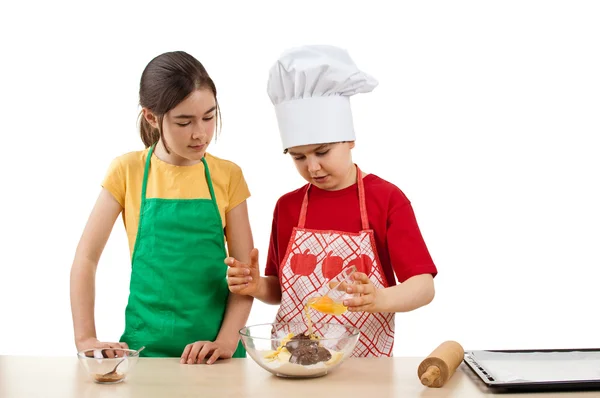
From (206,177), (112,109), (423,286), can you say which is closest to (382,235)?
(423,286)

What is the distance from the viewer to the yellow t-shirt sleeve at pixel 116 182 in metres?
1.76

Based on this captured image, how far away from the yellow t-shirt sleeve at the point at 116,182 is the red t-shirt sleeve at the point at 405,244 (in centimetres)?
60

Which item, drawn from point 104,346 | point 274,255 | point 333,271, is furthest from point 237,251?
point 104,346

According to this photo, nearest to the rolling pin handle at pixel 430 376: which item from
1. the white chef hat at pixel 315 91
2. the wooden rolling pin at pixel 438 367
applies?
the wooden rolling pin at pixel 438 367

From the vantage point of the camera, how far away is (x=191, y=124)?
1.66 m

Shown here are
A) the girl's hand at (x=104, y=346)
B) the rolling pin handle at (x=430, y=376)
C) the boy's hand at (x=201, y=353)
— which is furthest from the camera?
the boy's hand at (x=201, y=353)

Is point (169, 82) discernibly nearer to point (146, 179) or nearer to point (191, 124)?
point (191, 124)

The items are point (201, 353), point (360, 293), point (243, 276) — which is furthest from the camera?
point (243, 276)

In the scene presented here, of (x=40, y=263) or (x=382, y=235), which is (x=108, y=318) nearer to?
(x=40, y=263)

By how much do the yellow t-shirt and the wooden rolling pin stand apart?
639 mm

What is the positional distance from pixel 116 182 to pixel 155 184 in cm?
9

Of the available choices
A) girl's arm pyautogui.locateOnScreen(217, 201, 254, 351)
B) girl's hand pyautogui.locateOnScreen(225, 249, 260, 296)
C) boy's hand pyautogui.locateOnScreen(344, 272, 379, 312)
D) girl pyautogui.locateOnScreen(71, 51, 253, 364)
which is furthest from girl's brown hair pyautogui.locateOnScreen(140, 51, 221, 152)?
boy's hand pyautogui.locateOnScreen(344, 272, 379, 312)

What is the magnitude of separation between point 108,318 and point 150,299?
99 centimetres

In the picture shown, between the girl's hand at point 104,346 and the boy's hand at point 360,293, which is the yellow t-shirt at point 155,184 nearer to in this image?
the girl's hand at point 104,346
